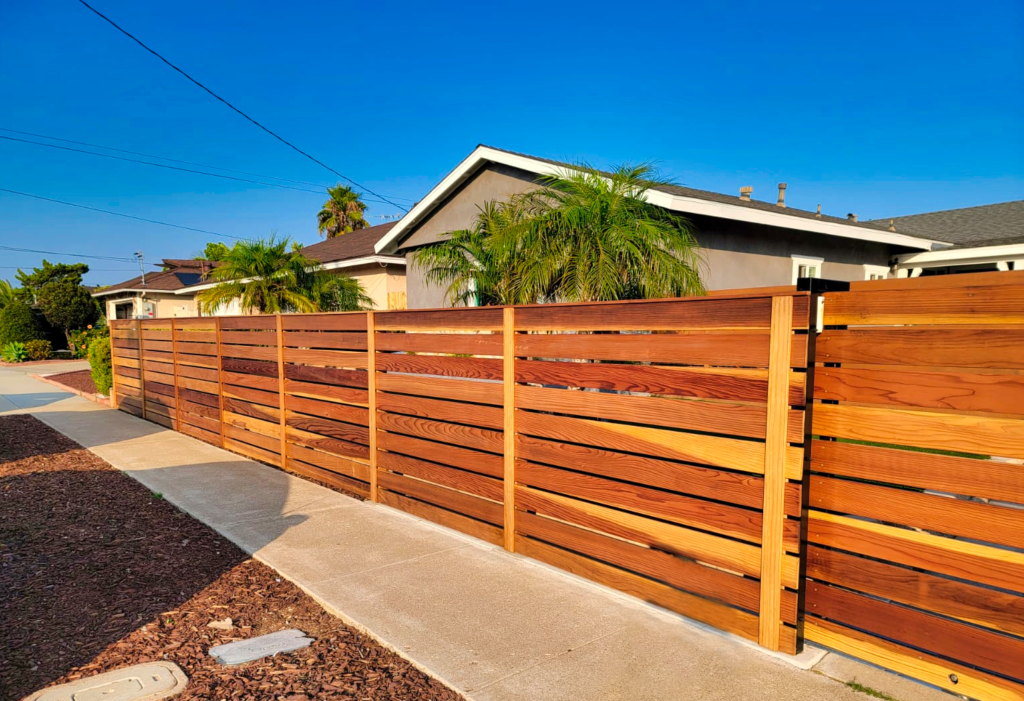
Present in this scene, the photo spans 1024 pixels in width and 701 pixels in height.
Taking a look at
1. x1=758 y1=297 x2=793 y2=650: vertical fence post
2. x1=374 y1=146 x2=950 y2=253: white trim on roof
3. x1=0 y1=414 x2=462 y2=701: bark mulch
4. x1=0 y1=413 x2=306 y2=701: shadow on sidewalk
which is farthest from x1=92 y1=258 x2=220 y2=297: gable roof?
x1=758 y1=297 x2=793 y2=650: vertical fence post

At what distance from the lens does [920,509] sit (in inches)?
96.7

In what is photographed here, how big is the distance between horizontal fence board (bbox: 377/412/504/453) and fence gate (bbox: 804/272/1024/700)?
2.11 meters

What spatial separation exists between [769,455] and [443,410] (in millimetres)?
2499

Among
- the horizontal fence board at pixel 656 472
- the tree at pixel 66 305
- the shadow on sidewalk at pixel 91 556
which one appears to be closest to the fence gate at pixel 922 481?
the horizontal fence board at pixel 656 472

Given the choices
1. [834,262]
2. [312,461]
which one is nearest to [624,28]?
[834,262]

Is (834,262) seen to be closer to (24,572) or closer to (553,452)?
(553,452)

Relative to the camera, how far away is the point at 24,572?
399 cm

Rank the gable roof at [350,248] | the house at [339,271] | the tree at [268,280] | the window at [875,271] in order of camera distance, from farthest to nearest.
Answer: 1. the gable roof at [350,248]
2. the house at [339,271]
3. the window at [875,271]
4. the tree at [268,280]

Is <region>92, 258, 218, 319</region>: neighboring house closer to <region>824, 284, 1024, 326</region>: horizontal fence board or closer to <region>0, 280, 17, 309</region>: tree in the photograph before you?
<region>0, 280, 17, 309</region>: tree

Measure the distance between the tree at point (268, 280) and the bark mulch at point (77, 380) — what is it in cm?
626

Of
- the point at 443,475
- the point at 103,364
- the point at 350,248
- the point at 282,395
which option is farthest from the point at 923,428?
the point at 350,248

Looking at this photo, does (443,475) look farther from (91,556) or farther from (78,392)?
(78,392)

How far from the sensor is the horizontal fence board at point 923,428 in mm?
2242

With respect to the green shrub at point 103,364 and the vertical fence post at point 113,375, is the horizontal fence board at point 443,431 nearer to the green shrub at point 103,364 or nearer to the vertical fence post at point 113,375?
the vertical fence post at point 113,375
